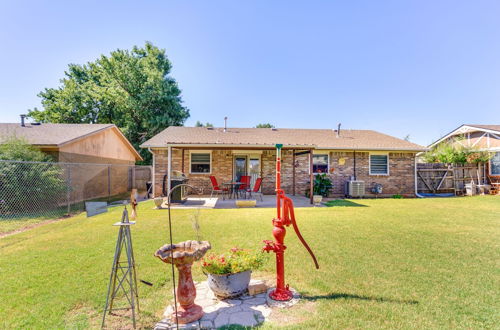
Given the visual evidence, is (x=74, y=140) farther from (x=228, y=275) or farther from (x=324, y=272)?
(x=324, y=272)

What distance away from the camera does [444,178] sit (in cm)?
1430

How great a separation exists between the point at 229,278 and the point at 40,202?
907cm

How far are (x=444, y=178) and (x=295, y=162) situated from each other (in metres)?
8.96

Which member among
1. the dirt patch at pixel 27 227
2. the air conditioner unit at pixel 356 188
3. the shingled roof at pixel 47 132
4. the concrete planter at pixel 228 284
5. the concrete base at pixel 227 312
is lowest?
the dirt patch at pixel 27 227

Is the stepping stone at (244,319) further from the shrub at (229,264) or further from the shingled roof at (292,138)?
the shingled roof at (292,138)

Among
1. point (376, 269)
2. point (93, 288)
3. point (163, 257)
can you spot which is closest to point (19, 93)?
point (93, 288)

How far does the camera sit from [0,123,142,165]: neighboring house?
10117 mm

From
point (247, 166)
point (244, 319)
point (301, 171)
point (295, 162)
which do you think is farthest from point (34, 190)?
point (301, 171)

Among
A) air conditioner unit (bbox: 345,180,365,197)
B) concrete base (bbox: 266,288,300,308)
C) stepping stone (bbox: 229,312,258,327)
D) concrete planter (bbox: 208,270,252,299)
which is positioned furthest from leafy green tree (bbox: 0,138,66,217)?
air conditioner unit (bbox: 345,180,365,197)

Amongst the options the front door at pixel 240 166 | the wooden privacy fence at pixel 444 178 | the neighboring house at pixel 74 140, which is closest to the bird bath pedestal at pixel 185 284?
the neighboring house at pixel 74 140

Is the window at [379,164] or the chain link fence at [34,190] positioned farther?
the window at [379,164]

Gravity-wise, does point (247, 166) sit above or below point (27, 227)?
above

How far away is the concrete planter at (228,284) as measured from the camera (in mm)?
2730

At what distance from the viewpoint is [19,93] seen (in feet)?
47.3
